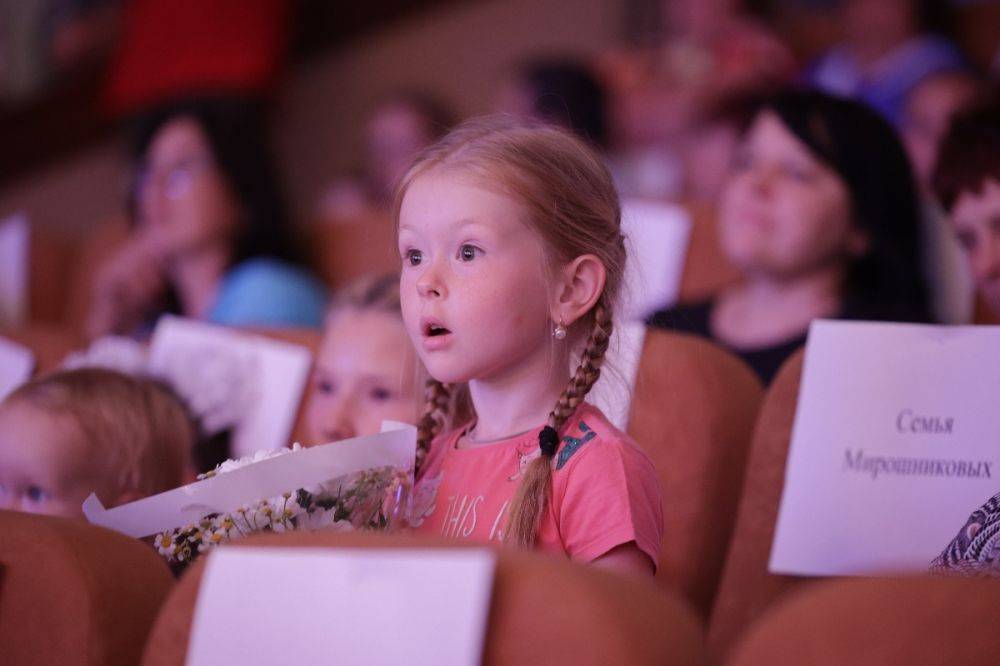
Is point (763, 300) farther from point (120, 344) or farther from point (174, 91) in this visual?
point (174, 91)

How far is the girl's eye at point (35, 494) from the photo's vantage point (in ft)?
4.66

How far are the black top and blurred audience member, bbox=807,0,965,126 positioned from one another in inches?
30.2

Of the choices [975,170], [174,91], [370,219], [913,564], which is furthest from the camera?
[174,91]

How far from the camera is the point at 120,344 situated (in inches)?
78.2

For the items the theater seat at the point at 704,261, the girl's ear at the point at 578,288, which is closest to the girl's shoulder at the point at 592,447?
the girl's ear at the point at 578,288

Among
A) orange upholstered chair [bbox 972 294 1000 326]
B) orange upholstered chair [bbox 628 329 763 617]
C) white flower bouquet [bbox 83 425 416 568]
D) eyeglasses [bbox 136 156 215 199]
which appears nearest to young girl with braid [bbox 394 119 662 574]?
white flower bouquet [bbox 83 425 416 568]

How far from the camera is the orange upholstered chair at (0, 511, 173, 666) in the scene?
967 mm

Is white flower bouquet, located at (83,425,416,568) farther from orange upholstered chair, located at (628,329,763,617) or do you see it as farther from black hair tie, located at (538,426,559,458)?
orange upholstered chair, located at (628,329,763,617)

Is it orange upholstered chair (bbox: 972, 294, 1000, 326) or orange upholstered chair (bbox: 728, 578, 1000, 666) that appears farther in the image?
orange upholstered chair (bbox: 972, 294, 1000, 326)

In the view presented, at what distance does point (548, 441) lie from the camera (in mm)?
1165

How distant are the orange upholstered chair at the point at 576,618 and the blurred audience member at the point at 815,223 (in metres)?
1.16

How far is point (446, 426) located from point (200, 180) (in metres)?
1.59

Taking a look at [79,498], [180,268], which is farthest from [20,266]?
[79,498]

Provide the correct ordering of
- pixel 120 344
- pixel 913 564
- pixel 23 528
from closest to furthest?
pixel 23 528, pixel 913 564, pixel 120 344
